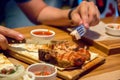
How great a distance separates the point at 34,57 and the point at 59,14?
0.71m

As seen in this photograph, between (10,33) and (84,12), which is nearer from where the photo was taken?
(10,33)

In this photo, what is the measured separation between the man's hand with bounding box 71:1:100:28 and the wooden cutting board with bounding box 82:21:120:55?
58 mm

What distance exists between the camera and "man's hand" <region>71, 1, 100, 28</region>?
1604 millimetres

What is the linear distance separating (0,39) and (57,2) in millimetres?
1515

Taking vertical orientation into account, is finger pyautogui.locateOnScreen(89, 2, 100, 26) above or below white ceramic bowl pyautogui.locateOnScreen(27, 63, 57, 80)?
above

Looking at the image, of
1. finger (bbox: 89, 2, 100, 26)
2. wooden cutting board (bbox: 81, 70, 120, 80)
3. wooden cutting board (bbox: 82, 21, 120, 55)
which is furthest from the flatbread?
finger (bbox: 89, 2, 100, 26)

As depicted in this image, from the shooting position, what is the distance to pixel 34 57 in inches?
48.3

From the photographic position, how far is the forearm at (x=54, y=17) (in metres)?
1.80

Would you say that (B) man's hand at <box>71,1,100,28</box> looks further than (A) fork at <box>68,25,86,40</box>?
Yes

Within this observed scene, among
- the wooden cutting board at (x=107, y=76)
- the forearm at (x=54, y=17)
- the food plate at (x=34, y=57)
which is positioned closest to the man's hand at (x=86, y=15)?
the forearm at (x=54, y=17)

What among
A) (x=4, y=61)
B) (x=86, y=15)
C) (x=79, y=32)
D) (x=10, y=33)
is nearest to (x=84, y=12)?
(x=86, y=15)

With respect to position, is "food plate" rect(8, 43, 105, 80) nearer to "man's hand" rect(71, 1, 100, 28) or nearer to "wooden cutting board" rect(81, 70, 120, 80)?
"wooden cutting board" rect(81, 70, 120, 80)

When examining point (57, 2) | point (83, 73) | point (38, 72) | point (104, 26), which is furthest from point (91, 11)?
point (57, 2)

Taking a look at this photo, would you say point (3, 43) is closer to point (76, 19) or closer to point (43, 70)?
point (43, 70)
